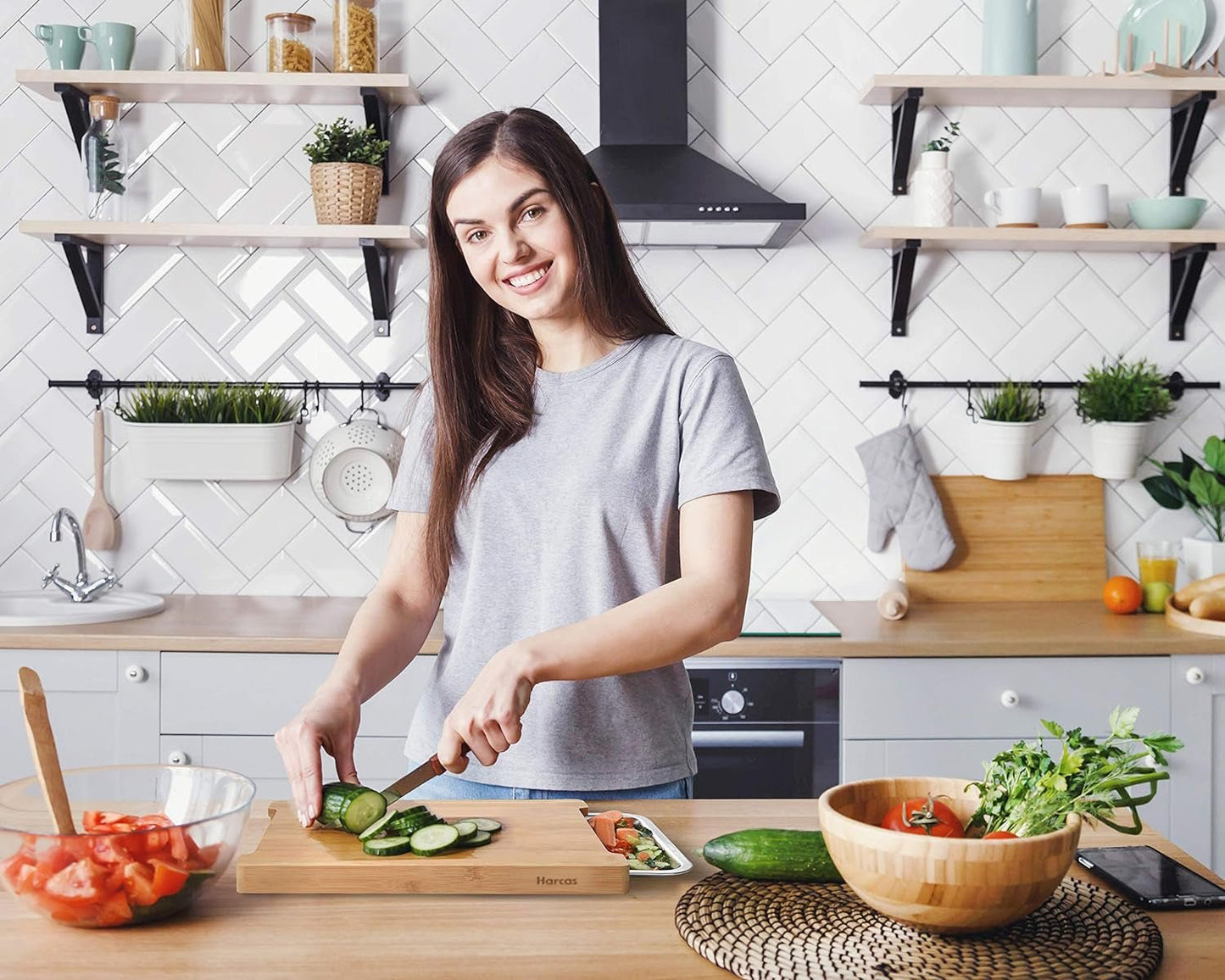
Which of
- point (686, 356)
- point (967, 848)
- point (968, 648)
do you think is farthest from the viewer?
point (968, 648)

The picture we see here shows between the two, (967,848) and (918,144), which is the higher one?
(918,144)

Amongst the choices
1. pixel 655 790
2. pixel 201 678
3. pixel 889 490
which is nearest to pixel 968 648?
pixel 889 490

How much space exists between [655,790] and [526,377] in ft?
1.68

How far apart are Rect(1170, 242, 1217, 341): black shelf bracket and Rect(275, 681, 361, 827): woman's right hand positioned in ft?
7.68

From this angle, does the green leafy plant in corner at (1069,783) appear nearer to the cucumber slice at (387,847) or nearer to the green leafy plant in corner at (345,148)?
the cucumber slice at (387,847)

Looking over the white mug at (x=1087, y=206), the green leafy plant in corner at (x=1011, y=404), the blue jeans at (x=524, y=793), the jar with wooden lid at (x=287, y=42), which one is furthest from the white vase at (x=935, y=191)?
the blue jeans at (x=524, y=793)

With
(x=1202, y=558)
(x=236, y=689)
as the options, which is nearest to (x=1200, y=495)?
(x=1202, y=558)

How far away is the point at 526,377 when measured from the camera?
1.54 meters

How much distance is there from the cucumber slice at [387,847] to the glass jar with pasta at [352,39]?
2110 mm

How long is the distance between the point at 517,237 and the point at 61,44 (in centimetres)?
187

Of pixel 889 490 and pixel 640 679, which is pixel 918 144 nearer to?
pixel 889 490

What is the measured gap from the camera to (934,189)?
112 inches

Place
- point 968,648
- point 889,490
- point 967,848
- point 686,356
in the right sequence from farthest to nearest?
1. point 889,490
2. point 968,648
3. point 686,356
4. point 967,848

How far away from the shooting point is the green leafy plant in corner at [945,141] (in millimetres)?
2869
